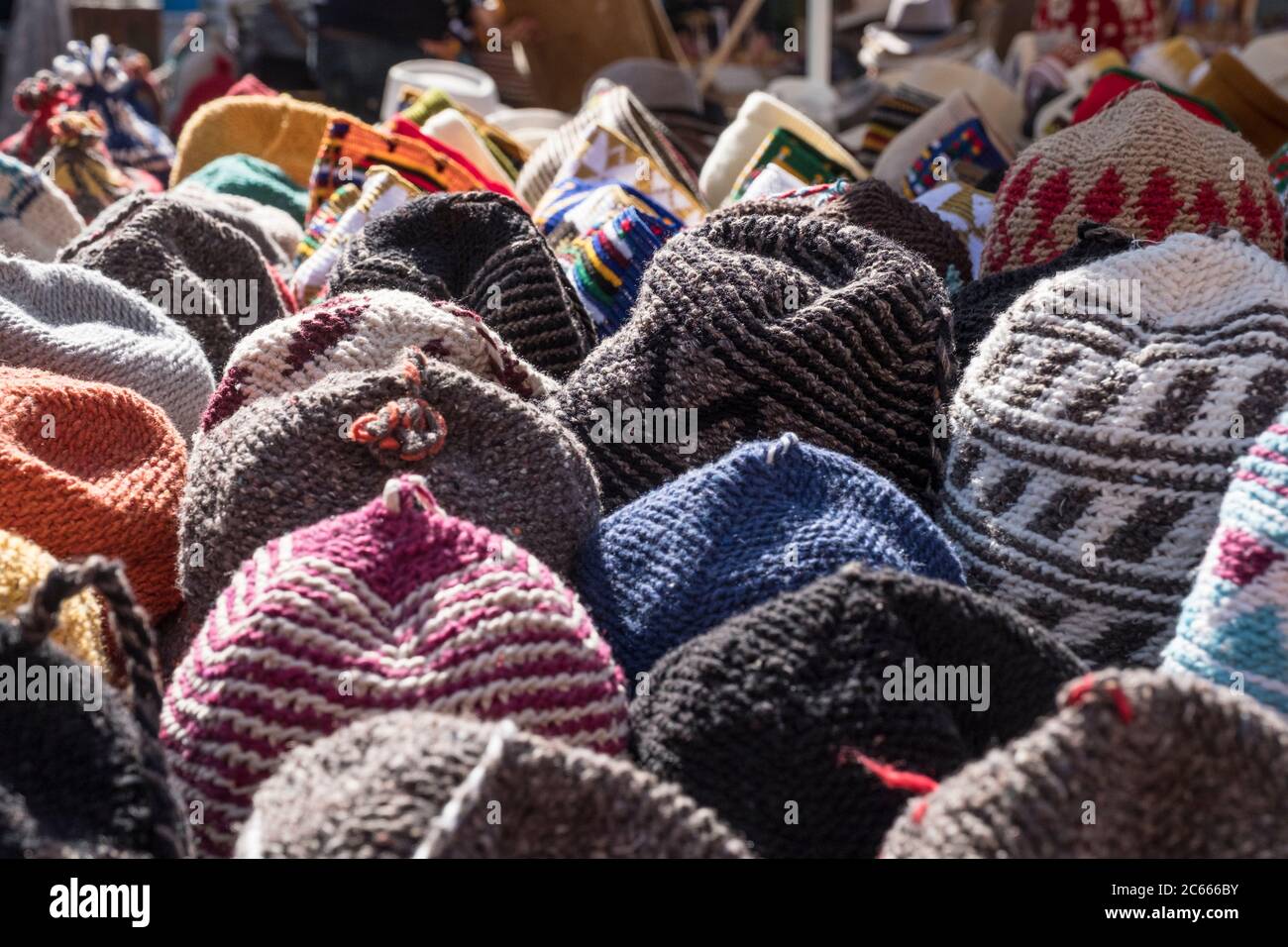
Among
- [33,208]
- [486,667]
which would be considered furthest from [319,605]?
[33,208]

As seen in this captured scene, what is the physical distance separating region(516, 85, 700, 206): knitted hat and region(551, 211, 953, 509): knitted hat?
1.13 metres

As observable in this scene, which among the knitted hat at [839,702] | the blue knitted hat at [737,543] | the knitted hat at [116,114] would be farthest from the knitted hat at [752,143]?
the knitted hat at [839,702]

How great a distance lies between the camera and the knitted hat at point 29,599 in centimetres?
88

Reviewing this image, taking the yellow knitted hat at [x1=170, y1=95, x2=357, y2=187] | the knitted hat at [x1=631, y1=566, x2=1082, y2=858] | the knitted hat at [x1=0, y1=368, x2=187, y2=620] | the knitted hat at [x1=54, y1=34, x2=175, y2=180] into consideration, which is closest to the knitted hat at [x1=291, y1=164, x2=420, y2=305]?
the knitted hat at [x1=0, y1=368, x2=187, y2=620]

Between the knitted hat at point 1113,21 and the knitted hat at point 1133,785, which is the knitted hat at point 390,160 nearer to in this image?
the knitted hat at point 1133,785

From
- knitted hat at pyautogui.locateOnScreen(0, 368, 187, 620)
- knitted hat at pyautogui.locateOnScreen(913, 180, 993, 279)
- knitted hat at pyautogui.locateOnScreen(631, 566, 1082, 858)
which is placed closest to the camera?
knitted hat at pyautogui.locateOnScreen(631, 566, 1082, 858)

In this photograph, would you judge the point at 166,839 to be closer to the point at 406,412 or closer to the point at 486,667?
the point at 486,667

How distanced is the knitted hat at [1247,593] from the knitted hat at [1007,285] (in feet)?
1.15

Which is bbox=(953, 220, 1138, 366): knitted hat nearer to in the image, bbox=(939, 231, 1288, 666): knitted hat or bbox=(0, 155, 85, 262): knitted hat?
bbox=(939, 231, 1288, 666): knitted hat

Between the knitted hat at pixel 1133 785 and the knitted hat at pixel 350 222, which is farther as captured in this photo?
the knitted hat at pixel 350 222

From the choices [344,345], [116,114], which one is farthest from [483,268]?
[116,114]

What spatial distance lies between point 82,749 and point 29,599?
20 centimetres

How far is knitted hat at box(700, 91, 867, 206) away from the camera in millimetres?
2355
